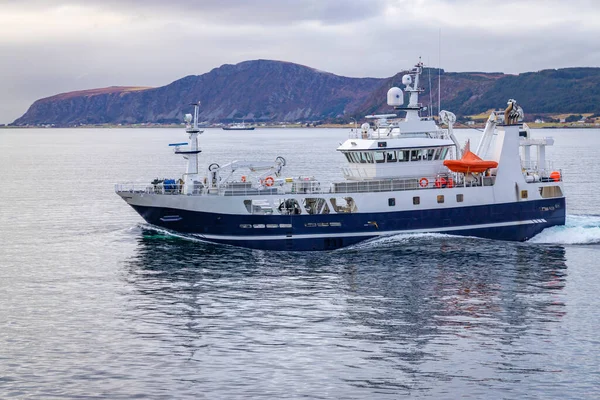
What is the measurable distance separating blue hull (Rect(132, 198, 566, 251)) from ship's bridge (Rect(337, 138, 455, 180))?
3228mm

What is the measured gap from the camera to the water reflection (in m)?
29.4

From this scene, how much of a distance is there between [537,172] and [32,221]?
41.1 m

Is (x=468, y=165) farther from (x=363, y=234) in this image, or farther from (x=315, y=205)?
(x=315, y=205)

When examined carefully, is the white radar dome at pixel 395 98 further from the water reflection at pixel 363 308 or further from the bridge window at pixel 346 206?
the water reflection at pixel 363 308

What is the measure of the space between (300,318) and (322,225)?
1579 centimetres

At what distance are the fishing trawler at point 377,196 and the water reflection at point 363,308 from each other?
1.39 m

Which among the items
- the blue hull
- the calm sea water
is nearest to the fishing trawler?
the blue hull

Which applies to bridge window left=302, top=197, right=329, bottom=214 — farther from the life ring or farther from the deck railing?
the life ring

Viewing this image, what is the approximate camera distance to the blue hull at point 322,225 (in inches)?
1982

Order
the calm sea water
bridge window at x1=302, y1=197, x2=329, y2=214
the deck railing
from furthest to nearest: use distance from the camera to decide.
→ 1. bridge window at x1=302, y1=197, x2=329, y2=214
2. the deck railing
3. the calm sea water

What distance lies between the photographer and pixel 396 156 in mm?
52688

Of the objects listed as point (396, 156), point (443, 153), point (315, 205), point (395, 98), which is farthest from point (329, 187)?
point (443, 153)

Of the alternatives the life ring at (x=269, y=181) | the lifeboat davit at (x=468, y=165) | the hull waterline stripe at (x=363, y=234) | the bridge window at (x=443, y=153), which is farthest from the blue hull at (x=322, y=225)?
the bridge window at (x=443, y=153)

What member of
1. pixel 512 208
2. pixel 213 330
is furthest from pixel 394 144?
pixel 213 330
